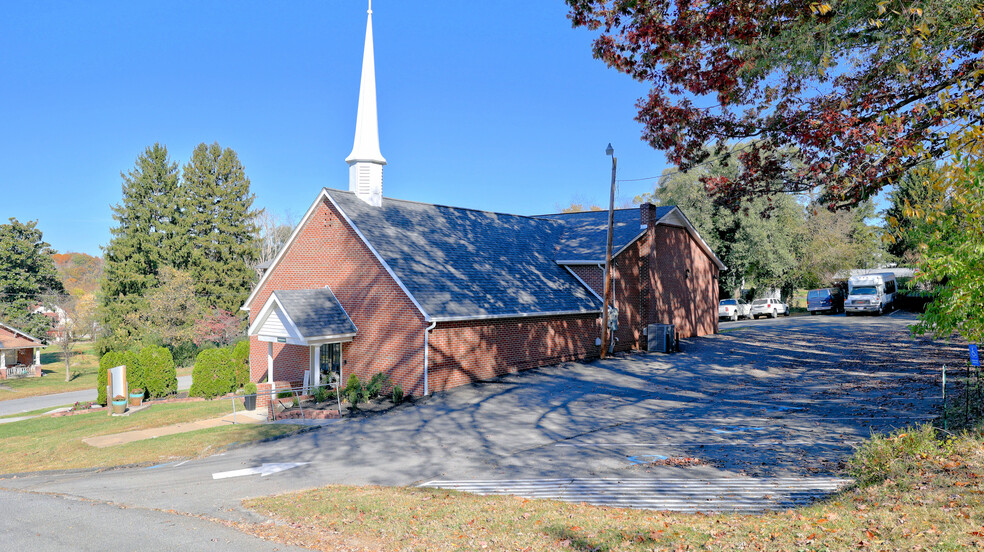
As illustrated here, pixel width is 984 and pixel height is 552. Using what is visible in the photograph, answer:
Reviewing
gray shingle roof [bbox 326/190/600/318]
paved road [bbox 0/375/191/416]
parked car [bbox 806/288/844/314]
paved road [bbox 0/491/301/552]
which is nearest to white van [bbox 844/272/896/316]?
parked car [bbox 806/288/844/314]

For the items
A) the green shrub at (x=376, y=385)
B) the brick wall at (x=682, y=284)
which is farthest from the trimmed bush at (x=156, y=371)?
the brick wall at (x=682, y=284)

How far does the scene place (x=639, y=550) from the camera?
18.0 feet

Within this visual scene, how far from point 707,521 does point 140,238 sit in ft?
186

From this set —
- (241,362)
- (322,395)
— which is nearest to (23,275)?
(241,362)

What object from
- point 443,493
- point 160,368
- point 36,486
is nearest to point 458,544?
point 443,493

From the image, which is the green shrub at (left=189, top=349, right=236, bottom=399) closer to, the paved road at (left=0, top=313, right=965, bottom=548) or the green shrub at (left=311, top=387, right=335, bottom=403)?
the green shrub at (left=311, top=387, right=335, bottom=403)

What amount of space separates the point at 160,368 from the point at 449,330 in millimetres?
16542

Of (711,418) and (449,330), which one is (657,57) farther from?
(449,330)

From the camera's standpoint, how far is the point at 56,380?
4456 centimetres

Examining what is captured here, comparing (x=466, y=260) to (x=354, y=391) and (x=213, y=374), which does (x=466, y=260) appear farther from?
(x=213, y=374)

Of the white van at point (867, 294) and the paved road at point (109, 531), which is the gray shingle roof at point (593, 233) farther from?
the white van at point (867, 294)

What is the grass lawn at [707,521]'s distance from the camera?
5.20 meters

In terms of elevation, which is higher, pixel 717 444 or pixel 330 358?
pixel 330 358

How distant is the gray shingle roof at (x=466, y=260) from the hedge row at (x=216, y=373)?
10326 mm
